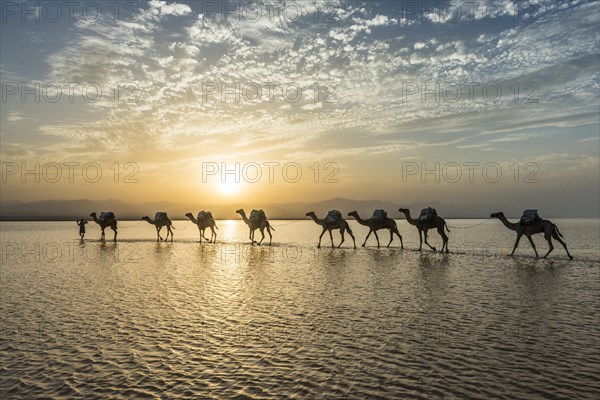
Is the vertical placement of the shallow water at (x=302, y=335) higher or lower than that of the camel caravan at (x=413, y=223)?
lower

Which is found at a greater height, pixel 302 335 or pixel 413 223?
pixel 413 223

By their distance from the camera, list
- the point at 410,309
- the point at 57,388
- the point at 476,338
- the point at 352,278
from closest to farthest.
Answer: the point at 57,388, the point at 476,338, the point at 410,309, the point at 352,278

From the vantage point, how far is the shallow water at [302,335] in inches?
257

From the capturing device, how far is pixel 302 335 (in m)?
9.03

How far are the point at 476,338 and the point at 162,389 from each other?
664 centimetres

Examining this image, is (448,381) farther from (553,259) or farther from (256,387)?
(553,259)

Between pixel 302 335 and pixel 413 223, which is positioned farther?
pixel 413 223

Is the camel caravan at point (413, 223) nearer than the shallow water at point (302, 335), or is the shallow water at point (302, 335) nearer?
the shallow water at point (302, 335)

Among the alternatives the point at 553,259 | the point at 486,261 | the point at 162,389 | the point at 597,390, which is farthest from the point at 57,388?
the point at 553,259

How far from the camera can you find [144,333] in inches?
366

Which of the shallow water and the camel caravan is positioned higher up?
the camel caravan

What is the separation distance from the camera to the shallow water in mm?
6523

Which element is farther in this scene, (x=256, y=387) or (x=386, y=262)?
(x=386, y=262)

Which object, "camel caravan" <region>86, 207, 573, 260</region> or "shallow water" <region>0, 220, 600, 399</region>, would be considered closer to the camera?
"shallow water" <region>0, 220, 600, 399</region>
